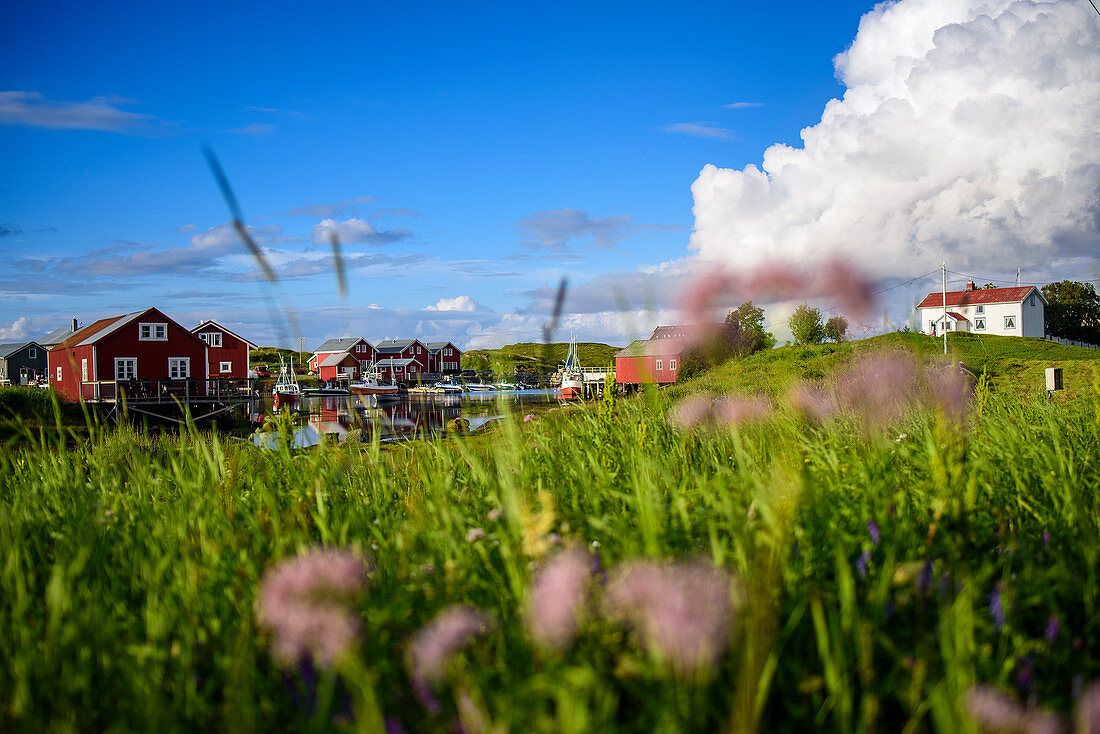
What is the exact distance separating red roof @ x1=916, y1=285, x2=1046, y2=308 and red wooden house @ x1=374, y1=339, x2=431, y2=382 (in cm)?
5185

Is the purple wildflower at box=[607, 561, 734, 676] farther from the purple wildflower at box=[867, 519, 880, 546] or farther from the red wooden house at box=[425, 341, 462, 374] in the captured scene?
the red wooden house at box=[425, 341, 462, 374]

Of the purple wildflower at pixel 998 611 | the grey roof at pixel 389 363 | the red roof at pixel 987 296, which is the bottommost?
the purple wildflower at pixel 998 611

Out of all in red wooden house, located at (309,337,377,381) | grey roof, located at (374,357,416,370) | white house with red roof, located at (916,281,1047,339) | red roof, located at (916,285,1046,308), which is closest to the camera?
red roof, located at (916,285,1046,308)

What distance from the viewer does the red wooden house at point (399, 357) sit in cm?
7775

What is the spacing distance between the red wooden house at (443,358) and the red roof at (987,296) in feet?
180

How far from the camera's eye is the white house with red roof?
54875mm

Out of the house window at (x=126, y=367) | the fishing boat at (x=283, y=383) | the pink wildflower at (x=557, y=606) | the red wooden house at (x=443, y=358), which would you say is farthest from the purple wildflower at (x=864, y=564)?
the red wooden house at (x=443, y=358)

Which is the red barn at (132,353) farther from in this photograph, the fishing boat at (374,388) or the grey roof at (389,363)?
the grey roof at (389,363)

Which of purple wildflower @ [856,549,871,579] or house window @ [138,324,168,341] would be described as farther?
house window @ [138,324,168,341]

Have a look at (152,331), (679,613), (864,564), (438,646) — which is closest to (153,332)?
(152,331)

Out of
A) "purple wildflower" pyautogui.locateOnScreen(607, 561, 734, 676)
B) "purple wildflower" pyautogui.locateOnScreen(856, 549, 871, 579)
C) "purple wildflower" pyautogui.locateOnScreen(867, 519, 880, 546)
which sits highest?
"purple wildflower" pyautogui.locateOnScreen(607, 561, 734, 676)

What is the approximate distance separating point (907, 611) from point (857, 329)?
864mm

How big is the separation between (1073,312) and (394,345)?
6855cm

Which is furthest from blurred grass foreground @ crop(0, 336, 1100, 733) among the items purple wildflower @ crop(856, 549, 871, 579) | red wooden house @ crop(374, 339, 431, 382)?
red wooden house @ crop(374, 339, 431, 382)
